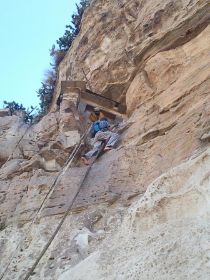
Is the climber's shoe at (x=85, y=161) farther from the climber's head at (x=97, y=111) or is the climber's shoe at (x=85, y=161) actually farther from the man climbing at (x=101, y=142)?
the climber's head at (x=97, y=111)

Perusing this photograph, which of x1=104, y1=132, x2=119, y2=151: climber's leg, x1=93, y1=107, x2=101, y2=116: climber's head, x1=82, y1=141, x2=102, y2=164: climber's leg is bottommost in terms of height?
x1=104, y1=132, x2=119, y2=151: climber's leg

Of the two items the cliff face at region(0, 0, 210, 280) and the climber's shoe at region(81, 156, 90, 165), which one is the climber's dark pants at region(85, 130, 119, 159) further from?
the cliff face at region(0, 0, 210, 280)

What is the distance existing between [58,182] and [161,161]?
6.39 ft

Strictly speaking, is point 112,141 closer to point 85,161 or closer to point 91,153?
point 91,153

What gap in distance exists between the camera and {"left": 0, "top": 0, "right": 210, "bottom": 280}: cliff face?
5305mm

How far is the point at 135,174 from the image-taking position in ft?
27.0

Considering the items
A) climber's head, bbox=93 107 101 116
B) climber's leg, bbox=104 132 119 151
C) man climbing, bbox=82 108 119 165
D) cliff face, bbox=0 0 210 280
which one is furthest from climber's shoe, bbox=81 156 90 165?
climber's head, bbox=93 107 101 116

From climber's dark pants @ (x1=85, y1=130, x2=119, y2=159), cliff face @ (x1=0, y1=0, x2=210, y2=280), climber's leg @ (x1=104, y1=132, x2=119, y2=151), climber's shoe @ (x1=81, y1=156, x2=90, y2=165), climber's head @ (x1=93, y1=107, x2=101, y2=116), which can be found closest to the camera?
cliff face @ (x1=0, y1=0, x2=210, y2=280)

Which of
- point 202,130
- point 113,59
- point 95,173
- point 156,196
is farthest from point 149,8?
point 156,196

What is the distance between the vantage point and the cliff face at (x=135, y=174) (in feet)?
17.4

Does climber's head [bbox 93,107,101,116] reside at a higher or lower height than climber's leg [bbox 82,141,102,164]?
higher

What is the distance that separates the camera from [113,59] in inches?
567

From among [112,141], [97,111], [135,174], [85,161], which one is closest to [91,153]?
[85,161]

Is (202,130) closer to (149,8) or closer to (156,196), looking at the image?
(156,196)
